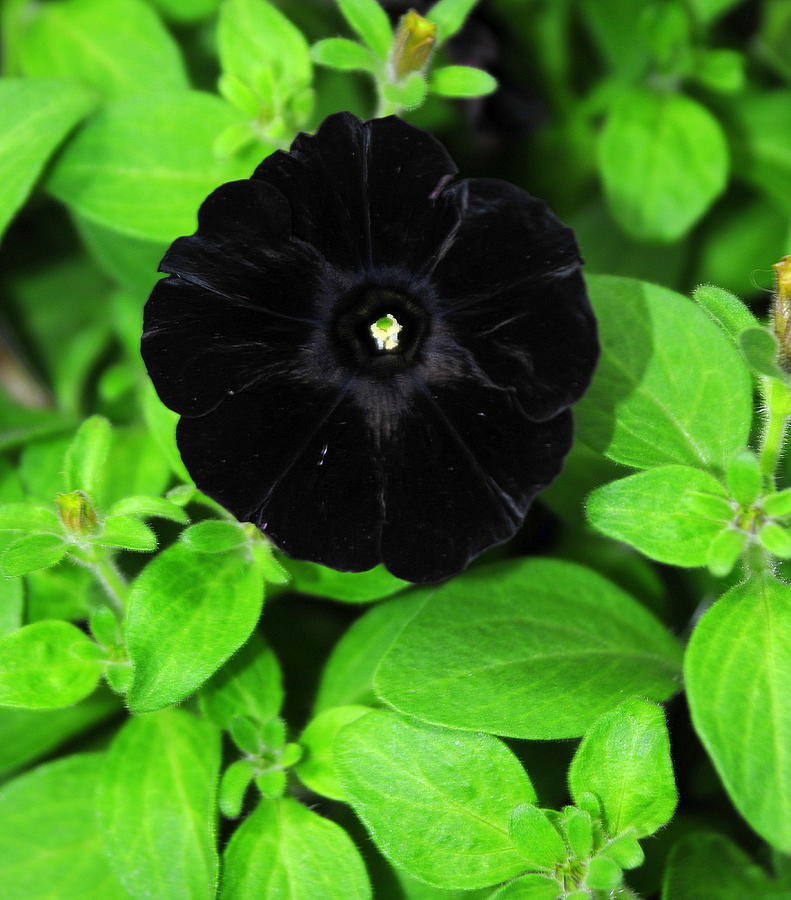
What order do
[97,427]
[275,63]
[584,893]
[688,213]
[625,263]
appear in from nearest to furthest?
1. [584,893]
2. [97,427]
3. [275,63]
4. [688,213]
5. [625,263]

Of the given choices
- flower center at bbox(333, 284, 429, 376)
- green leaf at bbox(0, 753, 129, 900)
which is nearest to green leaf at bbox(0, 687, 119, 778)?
green leaf at bbox(0, 753, 129, 900)

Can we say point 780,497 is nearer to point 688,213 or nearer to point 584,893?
point 584,893

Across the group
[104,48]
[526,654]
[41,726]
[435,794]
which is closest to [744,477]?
[526,654]

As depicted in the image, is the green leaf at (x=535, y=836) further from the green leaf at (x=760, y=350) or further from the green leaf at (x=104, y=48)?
the green leaf at (x=104, y=48)

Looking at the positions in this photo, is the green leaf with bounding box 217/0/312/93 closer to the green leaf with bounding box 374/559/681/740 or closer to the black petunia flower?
the black petunia flower

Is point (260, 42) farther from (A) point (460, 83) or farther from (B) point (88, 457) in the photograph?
(B) point (88, 457)

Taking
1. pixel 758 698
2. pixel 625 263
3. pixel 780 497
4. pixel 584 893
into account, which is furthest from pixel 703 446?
pixel 625 263

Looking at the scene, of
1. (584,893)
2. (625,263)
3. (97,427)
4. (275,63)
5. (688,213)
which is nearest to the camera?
(584,893)
